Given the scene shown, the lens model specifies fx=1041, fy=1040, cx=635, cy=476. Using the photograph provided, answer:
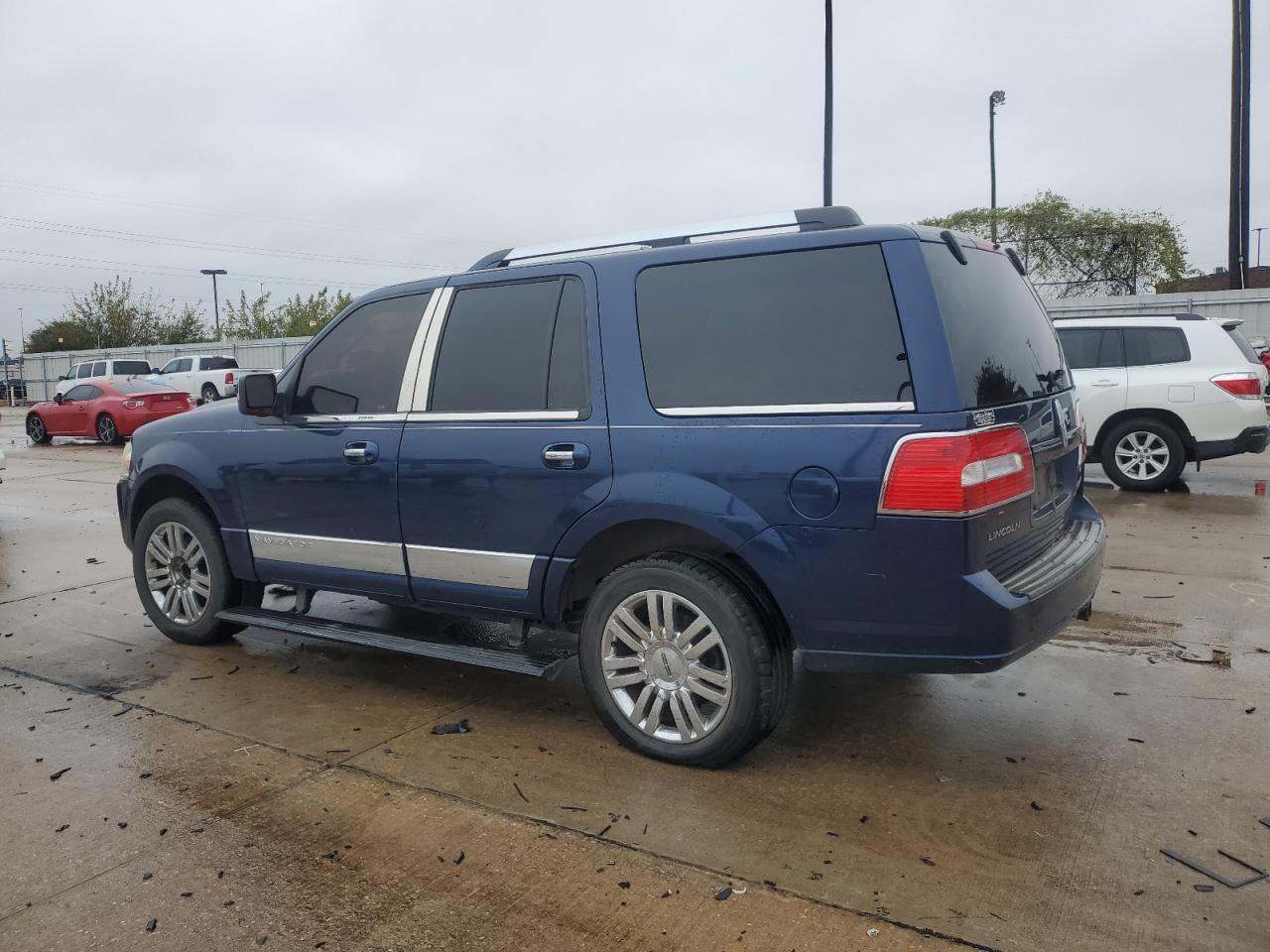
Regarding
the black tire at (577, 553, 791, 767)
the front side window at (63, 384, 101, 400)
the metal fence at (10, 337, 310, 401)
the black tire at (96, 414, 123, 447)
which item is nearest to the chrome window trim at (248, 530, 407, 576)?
the black tire at (577, 553, 791, 767)

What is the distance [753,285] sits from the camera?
3811 mm

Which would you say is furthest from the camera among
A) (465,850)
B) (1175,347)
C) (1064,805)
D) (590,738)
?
(1175,347)

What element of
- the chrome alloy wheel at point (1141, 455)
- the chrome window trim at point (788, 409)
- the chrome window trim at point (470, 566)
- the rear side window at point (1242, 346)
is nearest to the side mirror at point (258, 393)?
the chrome window trim at point (470, 566)

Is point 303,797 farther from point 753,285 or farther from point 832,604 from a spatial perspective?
point 753,285

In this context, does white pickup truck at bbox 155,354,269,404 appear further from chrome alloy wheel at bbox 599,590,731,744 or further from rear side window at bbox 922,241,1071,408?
rear side window at bbox 922,241,1071,408

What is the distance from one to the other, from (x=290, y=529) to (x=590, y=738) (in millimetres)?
1895

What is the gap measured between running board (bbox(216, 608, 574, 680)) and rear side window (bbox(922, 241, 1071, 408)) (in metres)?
1.96

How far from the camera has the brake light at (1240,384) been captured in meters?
10.1

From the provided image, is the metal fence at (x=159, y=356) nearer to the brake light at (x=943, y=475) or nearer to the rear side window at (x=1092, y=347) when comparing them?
the rear side window at (x=1092, y=347)

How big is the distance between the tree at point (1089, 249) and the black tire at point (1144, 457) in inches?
1014

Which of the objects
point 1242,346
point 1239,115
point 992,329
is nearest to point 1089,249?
point 1239,115

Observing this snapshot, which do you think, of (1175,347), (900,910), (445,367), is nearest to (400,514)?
(445,367)

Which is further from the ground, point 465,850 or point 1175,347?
point 1175,347

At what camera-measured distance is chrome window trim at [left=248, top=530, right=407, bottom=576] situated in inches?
186
